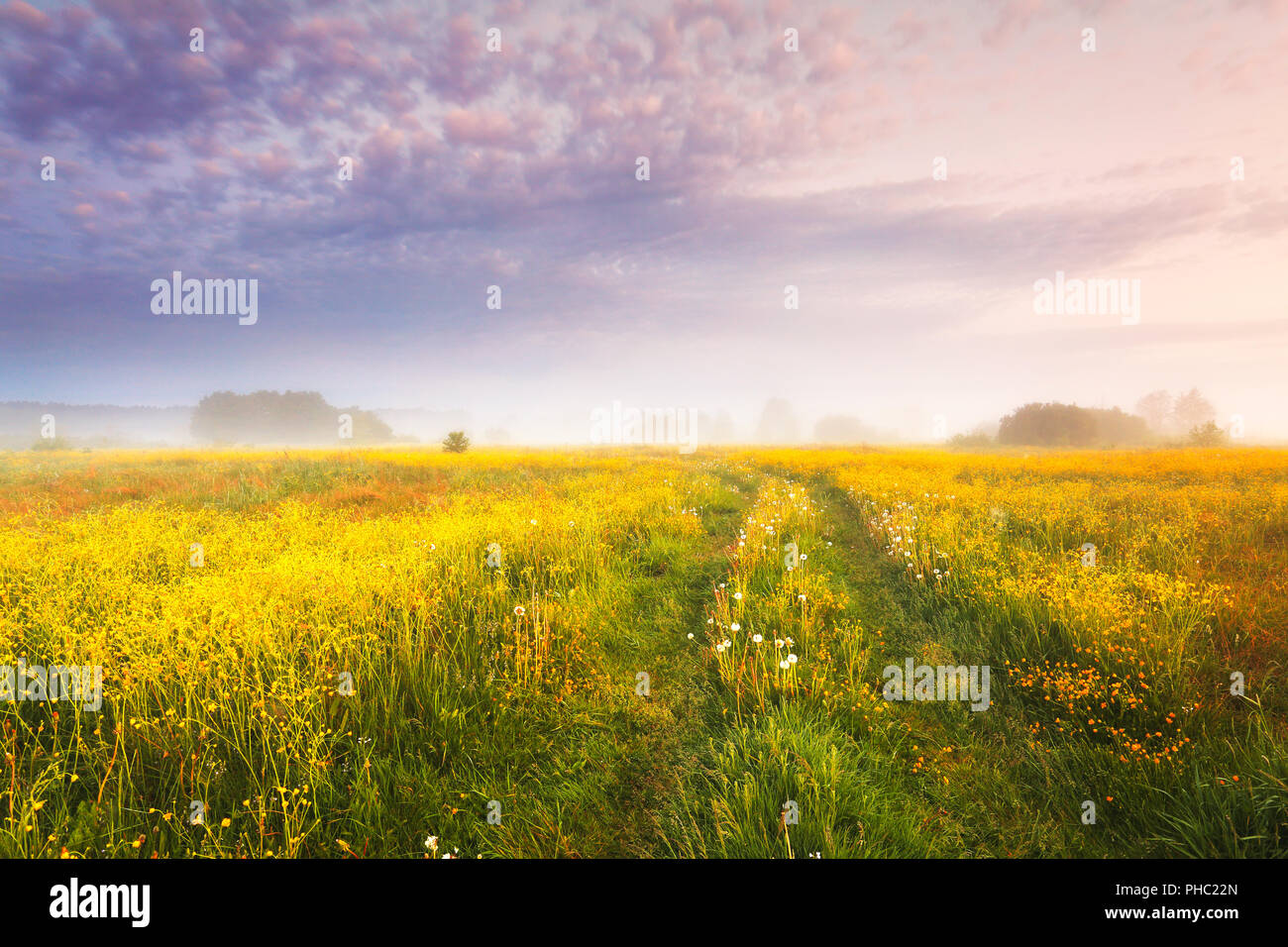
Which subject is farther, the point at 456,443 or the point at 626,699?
the point at 456,443

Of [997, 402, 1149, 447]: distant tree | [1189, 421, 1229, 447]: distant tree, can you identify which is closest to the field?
[1189, 421, 1229, 447]: distant tree

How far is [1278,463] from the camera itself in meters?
18.4

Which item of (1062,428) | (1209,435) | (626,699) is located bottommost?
(626,699)

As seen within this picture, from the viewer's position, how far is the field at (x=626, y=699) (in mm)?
2945

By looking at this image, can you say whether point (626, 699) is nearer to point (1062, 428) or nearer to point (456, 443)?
point (456, 443)

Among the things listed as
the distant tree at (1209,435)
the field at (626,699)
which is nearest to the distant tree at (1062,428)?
the distant tree at (1209,435)

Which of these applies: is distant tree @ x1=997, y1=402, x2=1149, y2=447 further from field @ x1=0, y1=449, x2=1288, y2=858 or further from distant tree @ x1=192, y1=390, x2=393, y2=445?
distant tree @ x1=192, y1=390, x2=393, y2=445

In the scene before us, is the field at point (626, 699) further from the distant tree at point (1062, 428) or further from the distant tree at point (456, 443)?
the distant tree at point (1062, 428)

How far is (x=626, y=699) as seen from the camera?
4527 millimetres

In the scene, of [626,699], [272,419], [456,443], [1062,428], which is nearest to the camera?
[626,699]

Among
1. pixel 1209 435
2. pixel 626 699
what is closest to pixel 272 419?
pixel 626 699
